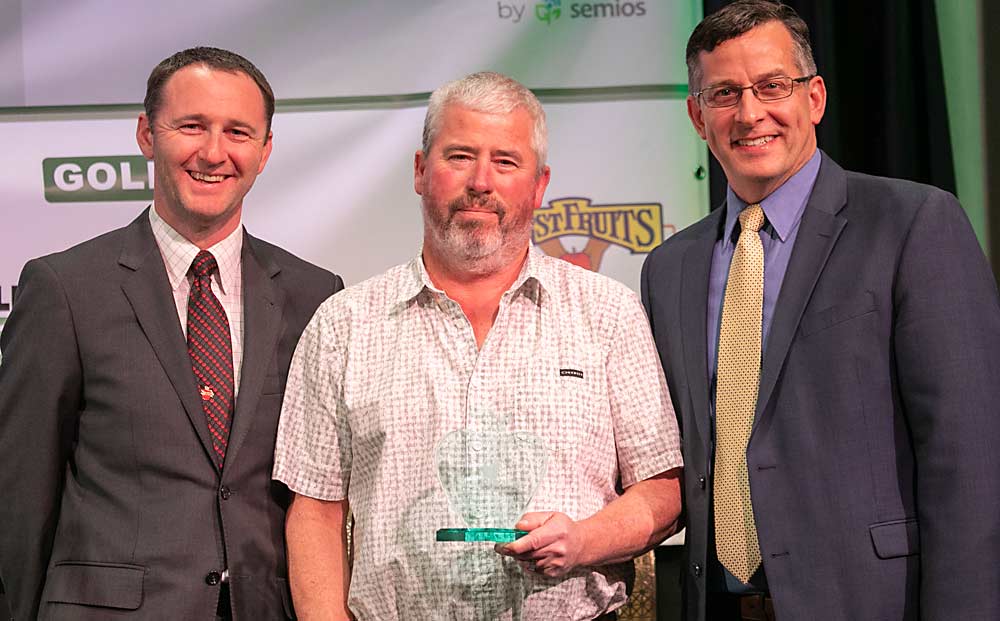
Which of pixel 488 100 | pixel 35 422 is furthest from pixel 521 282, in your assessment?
pixel 35 422

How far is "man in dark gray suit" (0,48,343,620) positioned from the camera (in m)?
2.19

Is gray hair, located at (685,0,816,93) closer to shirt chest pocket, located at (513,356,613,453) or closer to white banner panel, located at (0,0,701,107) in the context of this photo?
shirt chest pocket, located at (513,356,613,453)

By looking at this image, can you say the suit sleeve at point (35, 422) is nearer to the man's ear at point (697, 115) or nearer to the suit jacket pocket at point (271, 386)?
the suit jacket pocket at point (271, 386)

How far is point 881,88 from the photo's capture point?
3348 millimetres

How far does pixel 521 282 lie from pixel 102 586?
3.40ft

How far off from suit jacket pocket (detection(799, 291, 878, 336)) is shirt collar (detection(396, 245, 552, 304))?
533 millimetres

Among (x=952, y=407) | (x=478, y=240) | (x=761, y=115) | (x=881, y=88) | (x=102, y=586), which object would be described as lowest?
(x=102, y=586)

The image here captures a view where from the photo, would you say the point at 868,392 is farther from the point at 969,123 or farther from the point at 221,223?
the point at 969,123

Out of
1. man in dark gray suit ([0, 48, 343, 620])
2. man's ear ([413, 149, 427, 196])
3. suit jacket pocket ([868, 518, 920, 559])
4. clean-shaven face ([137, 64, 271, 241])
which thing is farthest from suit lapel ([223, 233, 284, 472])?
suit jacket pocket ([868, 518, 920, 559])

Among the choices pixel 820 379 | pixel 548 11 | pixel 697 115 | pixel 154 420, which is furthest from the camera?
pixel 548 11

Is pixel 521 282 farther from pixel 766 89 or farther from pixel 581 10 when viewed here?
pixel 581 10

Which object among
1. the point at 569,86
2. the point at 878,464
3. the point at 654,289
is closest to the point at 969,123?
the point at 569,86

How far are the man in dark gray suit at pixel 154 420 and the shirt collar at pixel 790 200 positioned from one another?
1.09 metres

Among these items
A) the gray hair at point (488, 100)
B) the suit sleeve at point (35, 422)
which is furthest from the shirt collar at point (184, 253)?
the gray hair at point (488, 100)
